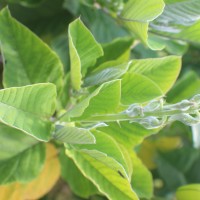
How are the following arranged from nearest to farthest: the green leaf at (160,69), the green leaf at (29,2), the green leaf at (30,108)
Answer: the green leaf at (30,108), the green leaf at (160,69), the green leaf at (29,2)

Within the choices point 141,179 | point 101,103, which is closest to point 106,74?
point 101,103

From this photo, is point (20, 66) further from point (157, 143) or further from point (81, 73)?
point (157, 143)

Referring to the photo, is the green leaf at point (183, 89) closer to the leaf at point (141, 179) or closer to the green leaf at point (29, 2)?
the leaf at point (141, 179)

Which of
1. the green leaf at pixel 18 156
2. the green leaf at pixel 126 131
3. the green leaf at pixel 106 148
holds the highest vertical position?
the green leaf at pixel 106 148

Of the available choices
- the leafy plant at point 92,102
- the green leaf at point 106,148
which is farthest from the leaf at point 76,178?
the green leaf at point 106,148

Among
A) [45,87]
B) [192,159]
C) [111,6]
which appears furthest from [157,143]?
[45,87]

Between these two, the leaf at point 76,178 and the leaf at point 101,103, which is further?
the leaf at point 76,178
